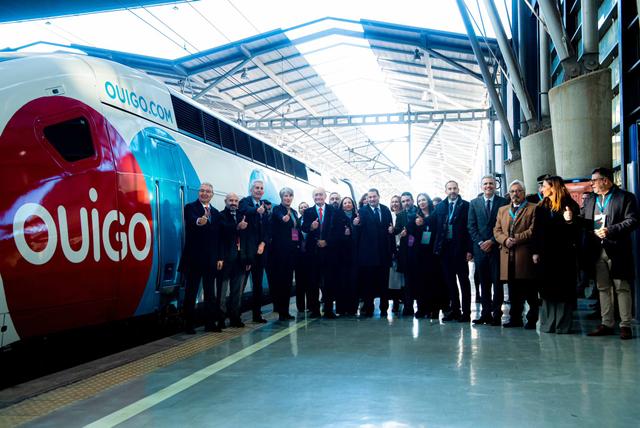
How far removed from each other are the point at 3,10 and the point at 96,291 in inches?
331

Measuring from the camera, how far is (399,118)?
25109 mm

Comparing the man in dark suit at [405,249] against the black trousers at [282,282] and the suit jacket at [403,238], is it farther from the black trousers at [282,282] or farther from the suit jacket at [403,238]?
the black trousers at [282,282]

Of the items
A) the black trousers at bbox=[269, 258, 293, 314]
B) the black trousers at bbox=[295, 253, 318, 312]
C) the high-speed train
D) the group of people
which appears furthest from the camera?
the black trousers at bbox=[295, 253, 318, 312]

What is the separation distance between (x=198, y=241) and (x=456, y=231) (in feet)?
10.8

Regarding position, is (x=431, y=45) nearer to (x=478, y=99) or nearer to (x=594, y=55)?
(x=478, y=99)

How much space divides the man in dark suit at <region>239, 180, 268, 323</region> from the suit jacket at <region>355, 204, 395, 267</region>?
1.39 metres

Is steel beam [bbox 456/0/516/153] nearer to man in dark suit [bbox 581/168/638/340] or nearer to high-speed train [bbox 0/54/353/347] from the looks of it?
man in dark suit [bbox 581/168/638/340]

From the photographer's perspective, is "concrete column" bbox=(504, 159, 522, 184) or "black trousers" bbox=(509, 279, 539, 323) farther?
"concrete column" bbox=(504, 159, 522, 184)

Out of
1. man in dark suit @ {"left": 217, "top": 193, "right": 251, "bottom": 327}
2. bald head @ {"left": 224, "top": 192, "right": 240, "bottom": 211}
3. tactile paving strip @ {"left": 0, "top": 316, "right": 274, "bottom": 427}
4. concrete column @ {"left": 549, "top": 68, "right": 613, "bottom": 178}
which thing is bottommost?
tactile paving strip @ {"left": 0, "top": 316, "right": 274, "bottom": 427}

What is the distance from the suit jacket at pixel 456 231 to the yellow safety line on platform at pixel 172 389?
280 centimetres

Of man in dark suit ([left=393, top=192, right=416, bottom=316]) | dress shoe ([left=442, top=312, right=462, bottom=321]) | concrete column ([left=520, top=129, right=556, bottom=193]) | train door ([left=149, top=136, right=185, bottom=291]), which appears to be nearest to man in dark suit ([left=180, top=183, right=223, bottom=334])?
train door ([left=149, top=136, right=185, bottom=291])

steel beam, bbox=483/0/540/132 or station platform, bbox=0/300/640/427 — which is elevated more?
steel beam, bbox=483/0/540/132

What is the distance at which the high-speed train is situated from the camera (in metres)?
4.69

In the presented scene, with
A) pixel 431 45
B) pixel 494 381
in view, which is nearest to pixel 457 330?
pixel 494 381
